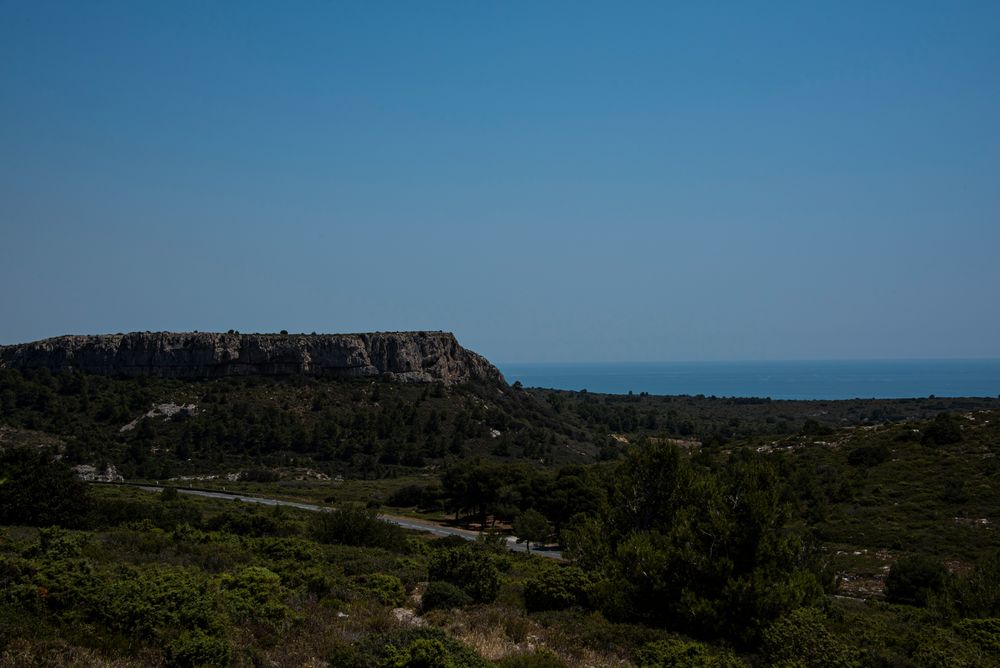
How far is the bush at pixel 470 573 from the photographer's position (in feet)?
53.4

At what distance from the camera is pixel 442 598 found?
50.3 ft

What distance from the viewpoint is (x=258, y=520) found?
2892 cm

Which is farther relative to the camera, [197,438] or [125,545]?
[197,438]

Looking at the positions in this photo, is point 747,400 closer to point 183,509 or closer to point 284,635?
point 183,509

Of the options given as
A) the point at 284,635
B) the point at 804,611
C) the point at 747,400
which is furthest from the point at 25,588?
the point at 747,400

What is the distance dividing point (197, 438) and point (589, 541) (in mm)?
67742

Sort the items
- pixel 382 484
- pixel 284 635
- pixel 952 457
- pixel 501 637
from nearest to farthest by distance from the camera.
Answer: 1. pixel 284 635
2. pixel 501 637
3. pixel 952 457
4. pixel 382 484

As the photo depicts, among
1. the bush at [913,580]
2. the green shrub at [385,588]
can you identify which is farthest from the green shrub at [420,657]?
the bush at [913,580]

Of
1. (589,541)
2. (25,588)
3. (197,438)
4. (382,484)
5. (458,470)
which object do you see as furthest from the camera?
(197,438)

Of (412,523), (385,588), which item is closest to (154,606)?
(385,588)

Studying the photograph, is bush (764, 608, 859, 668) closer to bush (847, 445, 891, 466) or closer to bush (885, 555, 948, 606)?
bush (885, 555, 948, 606)

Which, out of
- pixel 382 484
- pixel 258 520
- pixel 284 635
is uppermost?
pixel 284 635

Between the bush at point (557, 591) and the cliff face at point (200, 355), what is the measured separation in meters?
86.7

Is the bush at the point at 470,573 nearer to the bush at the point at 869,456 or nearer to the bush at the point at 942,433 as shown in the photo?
the bush at the point at 869,456
